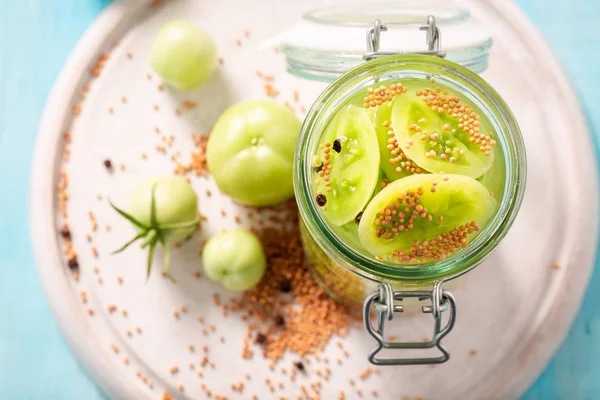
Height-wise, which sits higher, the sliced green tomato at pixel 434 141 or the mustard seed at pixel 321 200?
the sliced green tomato at pixel 434 141

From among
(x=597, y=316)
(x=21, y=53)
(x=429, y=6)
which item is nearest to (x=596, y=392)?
(x=597, y=316)

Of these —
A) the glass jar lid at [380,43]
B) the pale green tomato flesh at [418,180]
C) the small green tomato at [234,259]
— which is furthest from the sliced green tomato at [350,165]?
the small green tomato at [234,259]

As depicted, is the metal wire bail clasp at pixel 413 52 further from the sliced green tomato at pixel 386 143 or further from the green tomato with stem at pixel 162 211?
the green tomato with stem at pixel 162 211

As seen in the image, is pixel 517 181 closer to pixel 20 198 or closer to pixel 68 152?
pixel 68 152

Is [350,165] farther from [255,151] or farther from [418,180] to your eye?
[255,151]

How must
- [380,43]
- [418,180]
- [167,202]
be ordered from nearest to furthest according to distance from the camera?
[418,180], [380,43], [167,202]

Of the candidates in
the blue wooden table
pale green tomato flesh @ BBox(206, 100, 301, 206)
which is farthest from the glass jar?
the blue wooden table

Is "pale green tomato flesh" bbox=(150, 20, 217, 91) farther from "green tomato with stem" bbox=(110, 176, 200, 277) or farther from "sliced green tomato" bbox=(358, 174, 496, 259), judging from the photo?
"sliced green tomato" bbox=(358, 174, 496, 259)

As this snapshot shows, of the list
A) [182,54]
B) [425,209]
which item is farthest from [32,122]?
[425,209]
